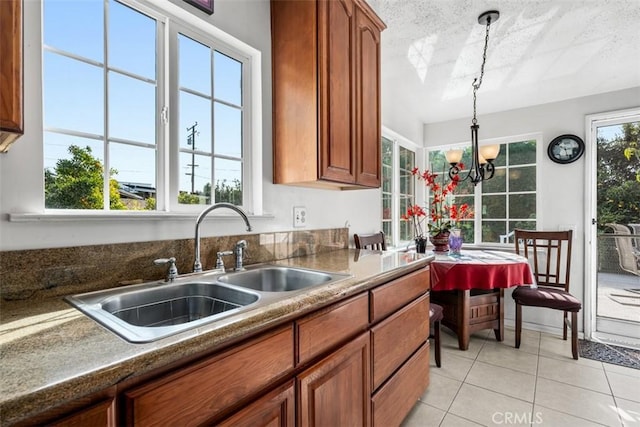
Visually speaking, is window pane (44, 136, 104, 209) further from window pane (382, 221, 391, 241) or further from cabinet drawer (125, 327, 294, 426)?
window pane (382, 221, 391, 241)

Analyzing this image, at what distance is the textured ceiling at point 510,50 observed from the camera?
1874 mm

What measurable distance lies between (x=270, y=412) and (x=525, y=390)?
205 centimetres

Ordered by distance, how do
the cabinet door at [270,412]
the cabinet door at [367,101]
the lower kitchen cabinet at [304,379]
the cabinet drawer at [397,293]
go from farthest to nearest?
the cabinet door at [367,101] < the cabinet drawer at [397,293] < the cabinet door at [270,412] < the lower kitchen cabinet at [304,379]

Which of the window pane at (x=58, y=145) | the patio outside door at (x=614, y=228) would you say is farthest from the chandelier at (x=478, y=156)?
the window pane at (x=58, y=145)

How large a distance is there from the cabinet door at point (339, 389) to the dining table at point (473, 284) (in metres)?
1.38

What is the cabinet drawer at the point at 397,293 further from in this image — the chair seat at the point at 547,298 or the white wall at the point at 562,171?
the white wall at the point at 562,171

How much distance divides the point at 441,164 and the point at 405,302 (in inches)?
112

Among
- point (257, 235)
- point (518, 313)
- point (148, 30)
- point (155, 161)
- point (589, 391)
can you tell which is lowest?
point (589, 391)

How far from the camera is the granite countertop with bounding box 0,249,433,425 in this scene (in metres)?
0.48

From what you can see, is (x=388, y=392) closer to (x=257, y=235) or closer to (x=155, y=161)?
(x=257, y=235)

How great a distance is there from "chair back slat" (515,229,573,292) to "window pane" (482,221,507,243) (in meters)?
0.29

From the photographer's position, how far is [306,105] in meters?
1.66

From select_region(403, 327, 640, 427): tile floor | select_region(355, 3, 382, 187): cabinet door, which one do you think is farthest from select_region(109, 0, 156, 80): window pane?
select_region(403, 327, 640, 427): tile floor

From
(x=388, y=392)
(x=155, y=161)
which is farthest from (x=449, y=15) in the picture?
(x=388, y=392)
